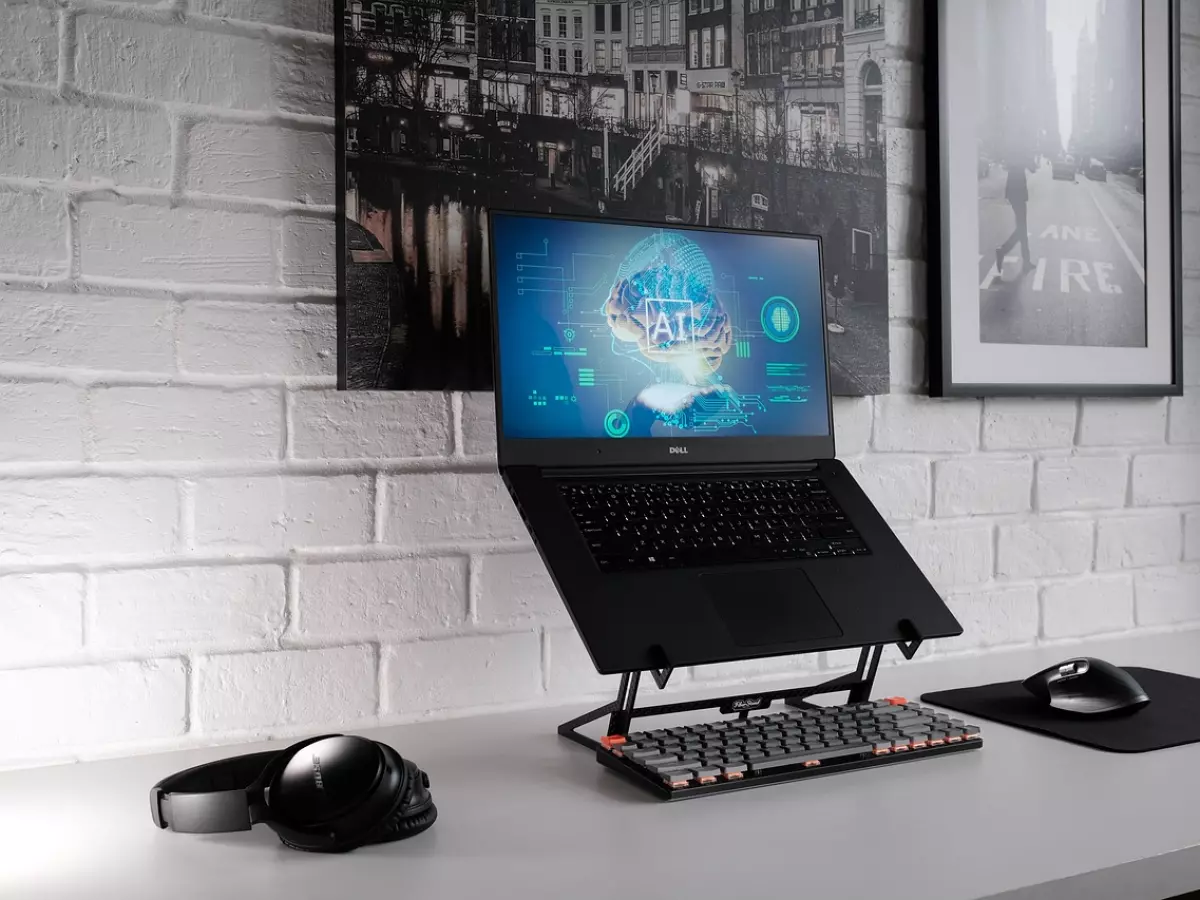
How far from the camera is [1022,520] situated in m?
1.59

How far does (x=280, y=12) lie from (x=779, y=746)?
865 mm

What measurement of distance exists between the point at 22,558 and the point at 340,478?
303mm

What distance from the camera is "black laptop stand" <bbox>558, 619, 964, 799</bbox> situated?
0.89 m

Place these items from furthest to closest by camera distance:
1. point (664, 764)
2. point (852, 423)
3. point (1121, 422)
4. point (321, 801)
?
point (1121, 422)
point (852, 423)
point (664, 764)
point (321, 801)

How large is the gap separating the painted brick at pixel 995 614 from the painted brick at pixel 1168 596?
0.23 meters

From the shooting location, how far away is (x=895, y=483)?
1484 mm

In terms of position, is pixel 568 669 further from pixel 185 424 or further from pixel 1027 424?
pixel 1027 424

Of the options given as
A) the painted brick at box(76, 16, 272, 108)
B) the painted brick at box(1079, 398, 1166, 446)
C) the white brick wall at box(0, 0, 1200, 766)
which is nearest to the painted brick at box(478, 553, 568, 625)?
the white brick wall at box(0, 0, 1200, 766)

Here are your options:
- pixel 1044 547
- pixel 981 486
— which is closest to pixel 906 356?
pixel 981 486

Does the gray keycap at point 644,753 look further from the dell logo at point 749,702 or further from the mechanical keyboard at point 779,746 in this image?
the dell logo at point 749,702

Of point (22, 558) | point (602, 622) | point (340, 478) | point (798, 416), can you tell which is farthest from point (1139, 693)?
point (22, 558)

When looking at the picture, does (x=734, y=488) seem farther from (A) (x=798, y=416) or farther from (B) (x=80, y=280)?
(B) (x=80, y=280)

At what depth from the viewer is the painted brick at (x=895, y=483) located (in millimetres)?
1459

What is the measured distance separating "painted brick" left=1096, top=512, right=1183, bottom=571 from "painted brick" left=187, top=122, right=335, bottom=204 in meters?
1.23
